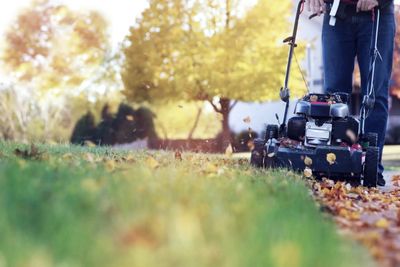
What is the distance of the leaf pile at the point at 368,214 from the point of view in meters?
2.51

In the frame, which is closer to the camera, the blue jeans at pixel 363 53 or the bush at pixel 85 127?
the blue jeans at pixel 363 53

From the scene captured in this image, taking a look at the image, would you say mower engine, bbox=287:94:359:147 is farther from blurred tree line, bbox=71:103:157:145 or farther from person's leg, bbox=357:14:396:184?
blurred tree line, bbox=71:103:157:145

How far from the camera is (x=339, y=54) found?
5.40m

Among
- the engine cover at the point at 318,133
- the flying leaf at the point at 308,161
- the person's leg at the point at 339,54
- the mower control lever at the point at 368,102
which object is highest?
the person's leg at the point at 339,54

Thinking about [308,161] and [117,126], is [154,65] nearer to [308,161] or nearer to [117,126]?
[117,126]

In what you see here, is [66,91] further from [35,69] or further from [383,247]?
[383,247]

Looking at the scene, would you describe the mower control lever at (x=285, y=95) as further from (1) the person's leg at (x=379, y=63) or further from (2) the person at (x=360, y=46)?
(1) the person's leg at (x=379, y=63)

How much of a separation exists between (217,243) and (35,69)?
57.0 ft

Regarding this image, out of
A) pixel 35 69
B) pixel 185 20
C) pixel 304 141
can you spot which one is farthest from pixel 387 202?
pixel 35 69

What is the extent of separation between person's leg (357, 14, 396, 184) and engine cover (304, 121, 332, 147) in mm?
587

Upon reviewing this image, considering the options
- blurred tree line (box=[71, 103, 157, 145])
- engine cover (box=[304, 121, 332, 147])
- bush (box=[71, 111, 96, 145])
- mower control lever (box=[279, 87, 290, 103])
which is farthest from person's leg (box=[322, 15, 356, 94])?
bush (box=[71, 111, 96, 145])

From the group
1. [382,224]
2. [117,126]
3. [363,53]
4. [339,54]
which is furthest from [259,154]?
[117,126]

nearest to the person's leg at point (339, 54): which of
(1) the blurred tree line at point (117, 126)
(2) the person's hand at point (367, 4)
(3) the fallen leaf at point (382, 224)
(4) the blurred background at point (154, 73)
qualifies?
(2) the person's hand at point (367, 4)

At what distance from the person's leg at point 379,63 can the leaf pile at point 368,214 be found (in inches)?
20.9
